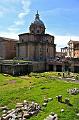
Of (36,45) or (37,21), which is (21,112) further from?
(37,21)

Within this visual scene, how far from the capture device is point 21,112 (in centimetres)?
2334

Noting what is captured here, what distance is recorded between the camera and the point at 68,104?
80.6 ft

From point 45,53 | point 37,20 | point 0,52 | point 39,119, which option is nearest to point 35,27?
point 37,20

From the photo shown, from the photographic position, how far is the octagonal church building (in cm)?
6981

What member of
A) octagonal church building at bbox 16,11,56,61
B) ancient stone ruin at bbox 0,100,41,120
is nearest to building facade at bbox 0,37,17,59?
octagonal church building at bbox 16,11,56,61

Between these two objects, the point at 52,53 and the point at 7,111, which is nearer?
the point at 7,111

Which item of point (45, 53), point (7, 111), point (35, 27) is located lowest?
point (7, 111)

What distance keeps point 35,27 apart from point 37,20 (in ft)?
11.9

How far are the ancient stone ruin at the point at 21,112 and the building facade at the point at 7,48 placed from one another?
54.3 m

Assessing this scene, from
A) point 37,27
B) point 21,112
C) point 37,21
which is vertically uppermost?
point 37,21

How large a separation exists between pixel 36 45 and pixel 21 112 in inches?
1925

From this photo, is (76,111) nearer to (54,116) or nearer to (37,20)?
(54,116)

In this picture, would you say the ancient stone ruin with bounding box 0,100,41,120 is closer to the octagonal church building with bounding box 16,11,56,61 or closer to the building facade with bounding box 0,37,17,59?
the octagonal church building with bounding box 16,11,56,61

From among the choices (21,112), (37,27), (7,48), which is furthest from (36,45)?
(21,112)
